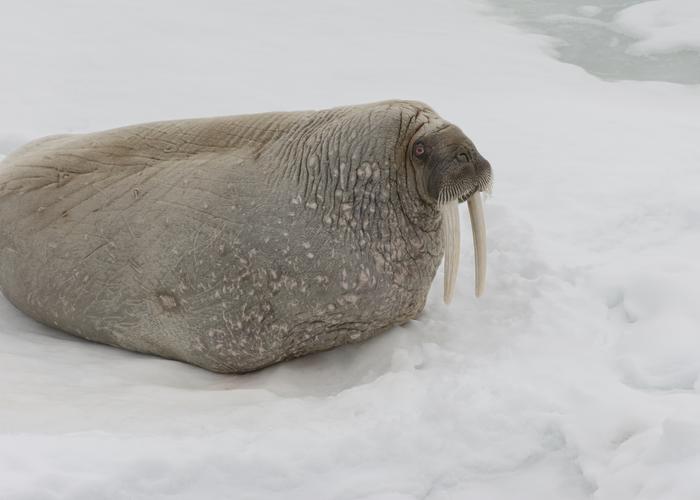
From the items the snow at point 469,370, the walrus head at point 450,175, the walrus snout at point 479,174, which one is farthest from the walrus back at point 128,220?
the walrus snout at point 479,174

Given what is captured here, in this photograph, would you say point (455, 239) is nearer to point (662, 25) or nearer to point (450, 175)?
point (450, 175)

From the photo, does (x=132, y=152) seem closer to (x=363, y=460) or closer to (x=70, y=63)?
(x=363, y=460)

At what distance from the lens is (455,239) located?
141 inches

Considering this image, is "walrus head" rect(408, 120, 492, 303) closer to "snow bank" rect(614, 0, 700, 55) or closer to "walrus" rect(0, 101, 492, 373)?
"walrus" rect(0, 101, 492, 373)

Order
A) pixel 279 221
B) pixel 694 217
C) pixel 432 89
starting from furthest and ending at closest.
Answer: pixel 432 89
pixel 694 217
pixel 279 221

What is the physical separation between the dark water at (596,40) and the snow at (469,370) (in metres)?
1.25

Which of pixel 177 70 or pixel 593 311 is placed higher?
pixel 177 70

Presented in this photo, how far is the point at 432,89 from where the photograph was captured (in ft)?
25.5

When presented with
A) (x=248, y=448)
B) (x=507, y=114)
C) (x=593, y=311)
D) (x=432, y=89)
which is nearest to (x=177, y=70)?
(x=432, y=89)

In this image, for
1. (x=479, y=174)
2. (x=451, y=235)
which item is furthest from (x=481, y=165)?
(x=451, y=235)

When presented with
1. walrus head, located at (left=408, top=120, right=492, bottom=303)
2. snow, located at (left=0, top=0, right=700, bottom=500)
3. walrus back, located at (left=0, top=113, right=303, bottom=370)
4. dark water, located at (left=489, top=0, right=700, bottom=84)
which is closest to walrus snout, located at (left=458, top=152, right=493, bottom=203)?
walrus head, located at (left=408, top=120, right=492, bottom=303)

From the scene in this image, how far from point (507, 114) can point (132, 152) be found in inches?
154

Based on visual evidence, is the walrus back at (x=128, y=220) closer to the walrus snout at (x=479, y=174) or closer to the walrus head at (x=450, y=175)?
the walrus head at (x=450, y=175)

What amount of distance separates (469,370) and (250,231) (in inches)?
44.5
